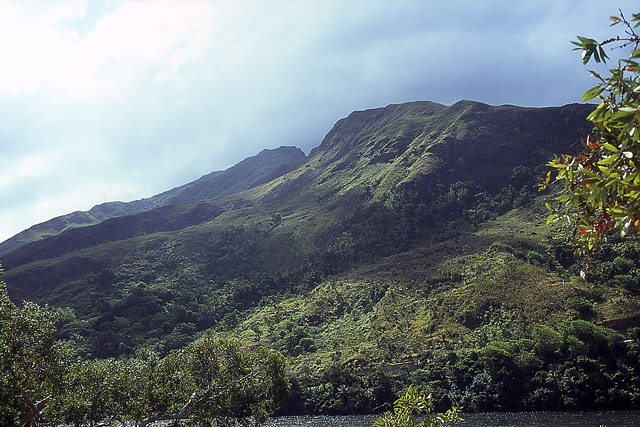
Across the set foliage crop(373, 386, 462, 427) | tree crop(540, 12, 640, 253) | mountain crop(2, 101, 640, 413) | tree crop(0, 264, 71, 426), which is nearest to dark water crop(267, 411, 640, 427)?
mountain crop(2, 101, 640, 413)

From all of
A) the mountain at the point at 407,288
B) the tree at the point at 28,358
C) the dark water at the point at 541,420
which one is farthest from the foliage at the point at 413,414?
the dark water at the point at 541,420

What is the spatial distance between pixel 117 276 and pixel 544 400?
504ft

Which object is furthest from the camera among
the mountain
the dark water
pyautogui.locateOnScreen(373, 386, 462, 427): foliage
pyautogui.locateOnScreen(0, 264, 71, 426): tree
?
the mountain

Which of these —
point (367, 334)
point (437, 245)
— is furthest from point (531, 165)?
point (367, 334)

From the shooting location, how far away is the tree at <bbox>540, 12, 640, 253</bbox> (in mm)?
4355

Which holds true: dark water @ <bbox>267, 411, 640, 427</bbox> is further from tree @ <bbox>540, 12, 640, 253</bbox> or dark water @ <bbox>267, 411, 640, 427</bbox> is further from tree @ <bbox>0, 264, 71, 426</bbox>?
tree @ <bbox>540, 12, 640, 253</bbox>

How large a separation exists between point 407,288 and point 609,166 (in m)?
108

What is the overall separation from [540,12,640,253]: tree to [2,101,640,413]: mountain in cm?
45

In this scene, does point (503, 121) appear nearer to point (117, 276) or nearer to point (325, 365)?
point (325, 365)

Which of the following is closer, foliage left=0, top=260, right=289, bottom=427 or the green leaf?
the green leaf

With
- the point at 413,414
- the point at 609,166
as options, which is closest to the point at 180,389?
the point at 413,414

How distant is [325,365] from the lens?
286 ft

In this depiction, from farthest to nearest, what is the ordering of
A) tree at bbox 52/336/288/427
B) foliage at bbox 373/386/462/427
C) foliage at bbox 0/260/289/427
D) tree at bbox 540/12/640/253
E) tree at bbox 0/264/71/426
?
tree at bbox 52/336/288/427, foliage at bbox 0/260/289/427, tree at bbox 0/264/71/426, foliage at bbox 373/386/462/427, tree at bbox 540/12/640/253

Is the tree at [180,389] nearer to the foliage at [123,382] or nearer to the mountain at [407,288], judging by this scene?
the foliage at [123,382]
